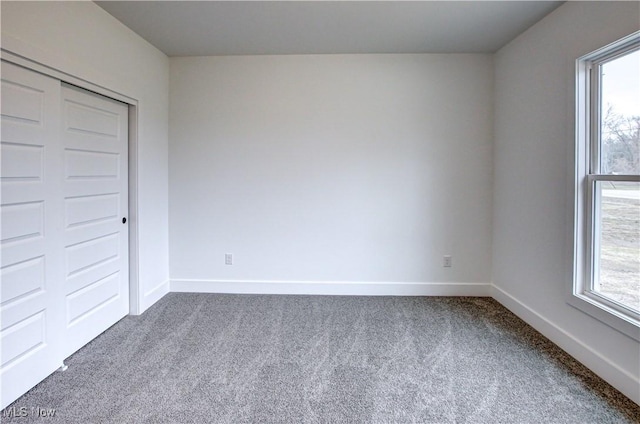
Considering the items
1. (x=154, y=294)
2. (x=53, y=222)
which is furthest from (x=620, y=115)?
(x=154, y=294)

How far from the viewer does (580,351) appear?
2.21m

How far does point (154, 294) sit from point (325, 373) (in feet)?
6.99

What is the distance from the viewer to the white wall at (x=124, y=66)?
188 centimetres

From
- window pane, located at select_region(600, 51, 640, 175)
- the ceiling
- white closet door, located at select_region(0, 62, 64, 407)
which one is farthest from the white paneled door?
window pane, located at select_region(600, 51, 640, 175)

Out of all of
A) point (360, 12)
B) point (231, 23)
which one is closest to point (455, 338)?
point (360, 12)

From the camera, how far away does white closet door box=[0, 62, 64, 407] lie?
176cm

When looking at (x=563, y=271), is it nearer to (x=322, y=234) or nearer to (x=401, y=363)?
(x=401, y=363)

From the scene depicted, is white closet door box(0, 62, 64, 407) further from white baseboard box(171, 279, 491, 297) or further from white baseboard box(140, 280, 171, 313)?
white baseboard box(171, 279, 491, 297)

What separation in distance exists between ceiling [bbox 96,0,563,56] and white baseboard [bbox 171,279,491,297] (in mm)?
2481

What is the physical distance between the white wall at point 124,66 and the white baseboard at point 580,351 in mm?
3573

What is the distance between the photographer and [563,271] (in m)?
2.41

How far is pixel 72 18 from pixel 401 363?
10.9 ft

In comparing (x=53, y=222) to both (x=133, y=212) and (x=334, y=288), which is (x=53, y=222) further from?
(x=334, y=288)

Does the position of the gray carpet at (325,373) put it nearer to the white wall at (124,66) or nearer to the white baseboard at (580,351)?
the white baseboard at (580,351)
